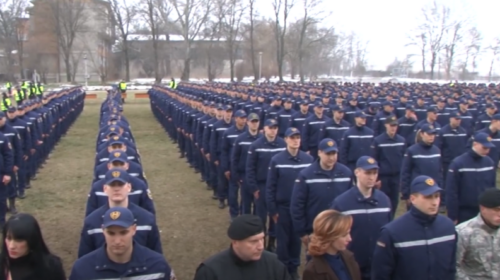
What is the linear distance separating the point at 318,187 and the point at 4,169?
17.3 feet

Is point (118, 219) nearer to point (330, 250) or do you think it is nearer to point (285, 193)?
point (330, 250)

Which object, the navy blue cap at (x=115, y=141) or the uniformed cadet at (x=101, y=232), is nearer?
the uniformed cadet at (x=101, y=232)

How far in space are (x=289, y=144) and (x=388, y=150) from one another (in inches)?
98.0

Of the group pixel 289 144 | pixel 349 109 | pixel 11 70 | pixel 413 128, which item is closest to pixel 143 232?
pixel 289 144

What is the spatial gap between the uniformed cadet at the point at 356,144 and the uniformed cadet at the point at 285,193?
262 centimetres

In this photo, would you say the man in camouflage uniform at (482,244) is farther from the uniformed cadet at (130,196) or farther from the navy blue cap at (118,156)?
the navy blue cap at (118,156)

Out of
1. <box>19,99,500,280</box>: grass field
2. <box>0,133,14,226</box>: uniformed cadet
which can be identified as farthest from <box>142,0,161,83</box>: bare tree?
<box>0,133,14,226</box>: uniformed cadet

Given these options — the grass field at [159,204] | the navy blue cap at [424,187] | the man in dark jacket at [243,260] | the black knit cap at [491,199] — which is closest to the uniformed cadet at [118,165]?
the grass field at [159,204]

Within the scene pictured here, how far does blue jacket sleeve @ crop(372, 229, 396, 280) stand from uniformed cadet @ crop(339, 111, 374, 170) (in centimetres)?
480

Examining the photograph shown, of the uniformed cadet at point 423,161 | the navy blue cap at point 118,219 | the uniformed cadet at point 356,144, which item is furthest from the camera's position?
the uniformed cadet at point 356,144

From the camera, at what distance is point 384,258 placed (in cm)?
402

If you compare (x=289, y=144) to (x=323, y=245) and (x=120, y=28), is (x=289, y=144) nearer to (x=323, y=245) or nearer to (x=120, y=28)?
(x=323, y=245)

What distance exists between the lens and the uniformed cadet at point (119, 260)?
3439mm

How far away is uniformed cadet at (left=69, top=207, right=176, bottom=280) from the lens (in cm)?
344
